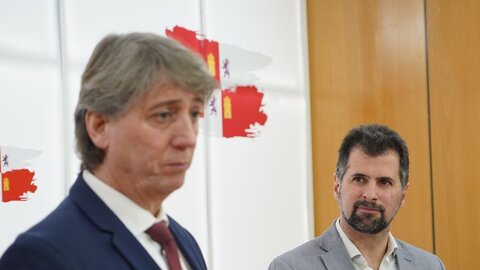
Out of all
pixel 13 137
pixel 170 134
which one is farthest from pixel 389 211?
pixel 13 137

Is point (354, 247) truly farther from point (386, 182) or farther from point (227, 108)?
point (227, 108)

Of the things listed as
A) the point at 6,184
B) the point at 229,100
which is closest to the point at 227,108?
the point at 229,100

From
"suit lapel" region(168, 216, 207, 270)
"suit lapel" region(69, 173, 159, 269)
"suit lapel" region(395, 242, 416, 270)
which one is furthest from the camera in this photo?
"suit lapel" region(395, 242, 416, 270)

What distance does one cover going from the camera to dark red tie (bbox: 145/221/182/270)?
4.03 feet

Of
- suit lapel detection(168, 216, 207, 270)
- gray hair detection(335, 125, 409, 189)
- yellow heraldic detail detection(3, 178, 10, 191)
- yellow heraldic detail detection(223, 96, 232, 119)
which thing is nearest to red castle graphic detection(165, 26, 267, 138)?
yellow heraldic detail detection(223, 96, 232, 119)

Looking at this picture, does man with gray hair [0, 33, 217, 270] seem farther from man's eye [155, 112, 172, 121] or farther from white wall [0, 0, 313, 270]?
white wall [0, 0, 313, 270]

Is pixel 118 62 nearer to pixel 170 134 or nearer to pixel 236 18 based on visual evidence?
pixel 170 134

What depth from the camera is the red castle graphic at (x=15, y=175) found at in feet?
8.99

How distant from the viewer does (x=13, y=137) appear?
9.08ft

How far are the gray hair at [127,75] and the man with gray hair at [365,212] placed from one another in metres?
1.22

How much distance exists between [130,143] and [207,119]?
9.47 ft

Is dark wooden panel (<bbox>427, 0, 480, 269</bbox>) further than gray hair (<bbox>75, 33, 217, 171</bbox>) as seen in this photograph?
Yes

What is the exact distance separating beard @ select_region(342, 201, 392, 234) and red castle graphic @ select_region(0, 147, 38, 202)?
152 centimetres

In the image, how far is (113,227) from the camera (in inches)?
45.6
